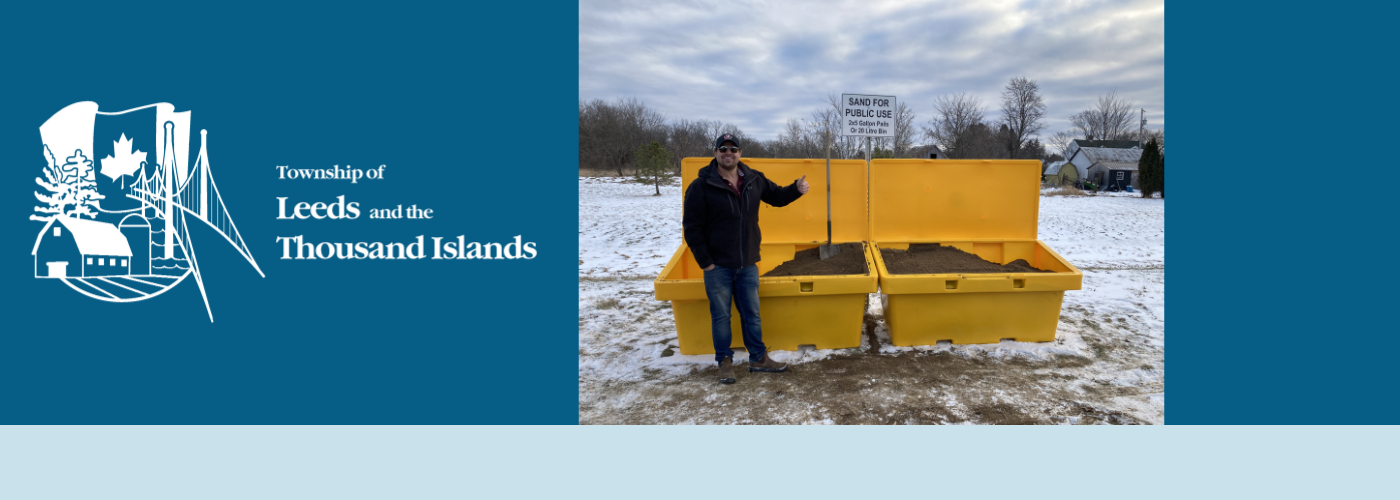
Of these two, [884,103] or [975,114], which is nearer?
[884,103]

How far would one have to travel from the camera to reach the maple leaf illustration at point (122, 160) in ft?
9.71

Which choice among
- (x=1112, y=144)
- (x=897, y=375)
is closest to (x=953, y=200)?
(x=897, y=375)

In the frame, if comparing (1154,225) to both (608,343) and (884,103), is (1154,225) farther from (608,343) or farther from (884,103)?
(608,343)

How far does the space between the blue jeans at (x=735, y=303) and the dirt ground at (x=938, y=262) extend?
1313 mm

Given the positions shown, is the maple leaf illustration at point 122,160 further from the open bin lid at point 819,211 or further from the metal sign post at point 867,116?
the metal sign post at point 867,116

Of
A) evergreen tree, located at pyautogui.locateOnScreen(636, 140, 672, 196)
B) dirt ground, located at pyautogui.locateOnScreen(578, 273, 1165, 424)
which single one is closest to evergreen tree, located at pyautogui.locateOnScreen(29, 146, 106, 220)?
dirt ground, located at pyautogui.locateOnScreen(578, 273, 1165, 424)

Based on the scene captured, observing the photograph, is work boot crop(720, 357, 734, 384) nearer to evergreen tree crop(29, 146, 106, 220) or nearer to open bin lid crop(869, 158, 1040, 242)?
open bin lid crop(869, 158, 1040, 242)

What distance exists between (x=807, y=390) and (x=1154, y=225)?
13.2 metres

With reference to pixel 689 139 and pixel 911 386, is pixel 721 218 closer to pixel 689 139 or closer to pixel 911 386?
pixel 911 386

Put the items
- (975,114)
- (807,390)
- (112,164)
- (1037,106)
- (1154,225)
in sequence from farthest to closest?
1. (1037,106)
2. (975,114)
3. (1154,225)
4. (807,390)
5. (112,164)

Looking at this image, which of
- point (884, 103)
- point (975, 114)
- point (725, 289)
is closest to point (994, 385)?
point (725, 289)

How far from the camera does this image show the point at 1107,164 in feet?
132

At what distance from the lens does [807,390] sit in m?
3.81

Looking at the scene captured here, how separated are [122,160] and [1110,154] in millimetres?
51243
